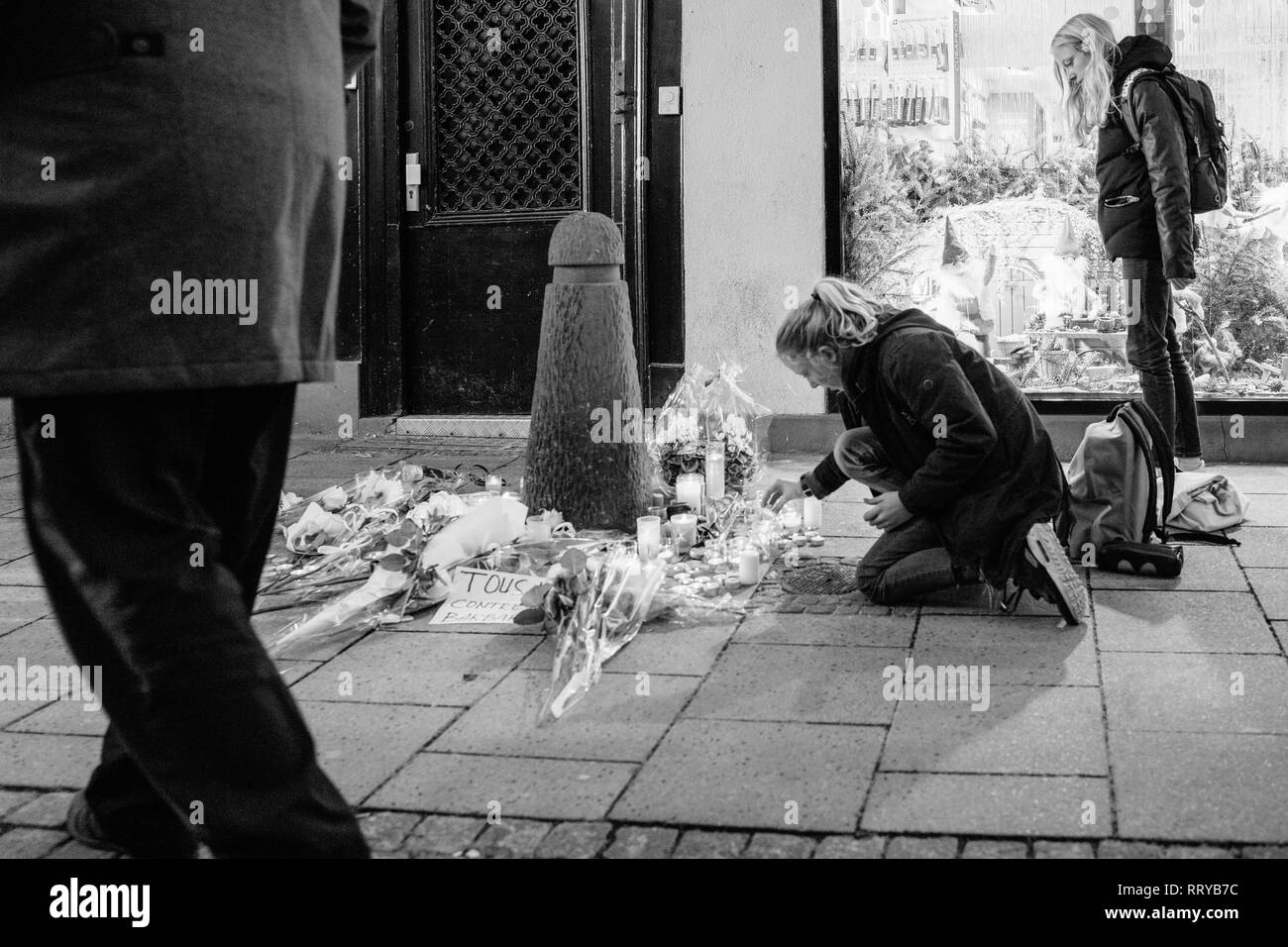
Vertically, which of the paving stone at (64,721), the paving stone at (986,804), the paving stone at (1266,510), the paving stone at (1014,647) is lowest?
the paving stone at (986,804)

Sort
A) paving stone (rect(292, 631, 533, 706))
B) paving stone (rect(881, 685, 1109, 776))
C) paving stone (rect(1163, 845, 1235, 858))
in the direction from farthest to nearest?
paving stone (rect(292, 631, 533, 706))
paving stone (rect(881, 685, 1109, 776))
paving stone (rect(1163, 845, 1235, 858))

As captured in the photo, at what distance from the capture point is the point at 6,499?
6371 mm

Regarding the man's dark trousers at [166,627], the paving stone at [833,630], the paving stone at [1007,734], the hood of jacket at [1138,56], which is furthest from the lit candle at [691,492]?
the man's dark trousers at [166,627]

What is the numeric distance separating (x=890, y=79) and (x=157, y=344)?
19.7 feet

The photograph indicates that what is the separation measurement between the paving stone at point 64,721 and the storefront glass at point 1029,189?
4.94m

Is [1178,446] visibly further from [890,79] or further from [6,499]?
[6,499]

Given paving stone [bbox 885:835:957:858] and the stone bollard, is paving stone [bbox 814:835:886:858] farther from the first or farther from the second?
the stone bollard

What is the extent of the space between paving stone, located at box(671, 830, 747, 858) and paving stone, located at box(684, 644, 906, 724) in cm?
67

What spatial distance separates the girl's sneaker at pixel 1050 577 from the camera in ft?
13.1

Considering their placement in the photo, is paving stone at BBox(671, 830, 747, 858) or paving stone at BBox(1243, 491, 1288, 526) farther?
paving stone at BBox(1243, 491, 1288, 526)

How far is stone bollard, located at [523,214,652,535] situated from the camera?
5.52 metres

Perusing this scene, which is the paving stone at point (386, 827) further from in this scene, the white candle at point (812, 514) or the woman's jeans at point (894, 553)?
the white candle at point (812, 514)

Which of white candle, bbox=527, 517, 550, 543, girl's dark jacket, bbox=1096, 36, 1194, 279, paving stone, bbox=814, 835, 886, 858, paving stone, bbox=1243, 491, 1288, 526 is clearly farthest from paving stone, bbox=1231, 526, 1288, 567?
paving stone, bbox=814, 835, 886, 858

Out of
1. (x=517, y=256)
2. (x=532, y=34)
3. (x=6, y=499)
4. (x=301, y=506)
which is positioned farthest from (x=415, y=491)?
(x=532, y=34)
